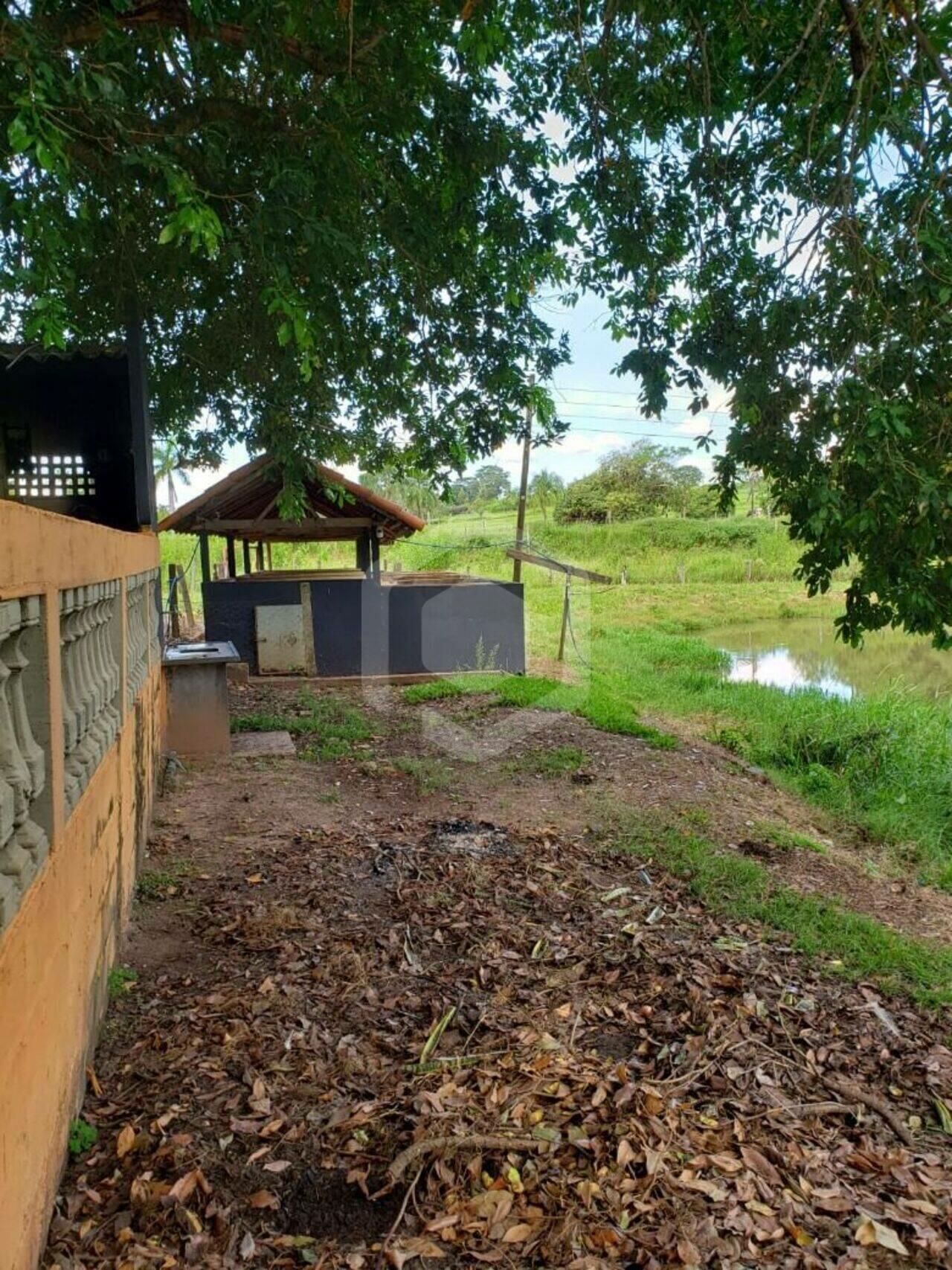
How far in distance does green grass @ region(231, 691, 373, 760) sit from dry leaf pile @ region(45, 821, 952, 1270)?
342 centimetres

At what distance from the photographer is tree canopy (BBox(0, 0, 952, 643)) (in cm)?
368

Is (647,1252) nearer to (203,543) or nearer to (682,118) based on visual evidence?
(682,118)

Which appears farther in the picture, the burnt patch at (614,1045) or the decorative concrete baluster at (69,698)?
the burnt patch at (614,1045)

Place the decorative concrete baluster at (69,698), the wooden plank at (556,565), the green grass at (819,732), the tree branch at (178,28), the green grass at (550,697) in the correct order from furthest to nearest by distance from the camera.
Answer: the wooden plank at (556,565)
the green grass at (550,697)
the green grass at (819,732)
the tree branch at (178,28)
the decorative concrete baluster at (69,698)

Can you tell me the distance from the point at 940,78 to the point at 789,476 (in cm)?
183

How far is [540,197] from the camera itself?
5738 mm

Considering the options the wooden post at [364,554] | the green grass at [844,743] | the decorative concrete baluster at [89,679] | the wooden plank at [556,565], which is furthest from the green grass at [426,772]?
the wooden post at [364,554]

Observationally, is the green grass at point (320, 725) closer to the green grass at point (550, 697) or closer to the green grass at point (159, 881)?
the green grass at point (550, 697)

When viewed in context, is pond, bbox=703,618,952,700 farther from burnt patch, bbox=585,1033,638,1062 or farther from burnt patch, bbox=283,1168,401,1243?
burnt patch, bbox=283,1168,401,1243

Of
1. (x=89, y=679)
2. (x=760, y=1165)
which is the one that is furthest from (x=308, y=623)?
(x=760, y=1165)

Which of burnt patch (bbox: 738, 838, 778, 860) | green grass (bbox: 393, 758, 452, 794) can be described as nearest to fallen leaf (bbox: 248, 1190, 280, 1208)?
burnt patch (bbox: 738, 838, 778, 860)

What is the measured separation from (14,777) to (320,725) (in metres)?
6.80

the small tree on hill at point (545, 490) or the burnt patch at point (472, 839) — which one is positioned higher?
the small tree on hill at point (545, 490)

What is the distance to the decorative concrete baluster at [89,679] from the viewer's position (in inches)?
91.1
